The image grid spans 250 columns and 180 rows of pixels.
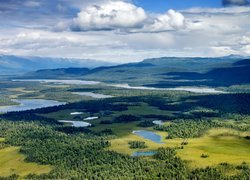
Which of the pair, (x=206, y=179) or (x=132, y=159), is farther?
(x=132, y=159)

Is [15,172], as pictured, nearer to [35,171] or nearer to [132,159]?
[35,171]

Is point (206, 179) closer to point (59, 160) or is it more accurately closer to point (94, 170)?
point (94, 170)

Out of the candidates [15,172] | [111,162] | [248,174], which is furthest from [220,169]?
[15,172]

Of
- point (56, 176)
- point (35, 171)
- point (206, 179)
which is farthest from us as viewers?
point (35, 171)

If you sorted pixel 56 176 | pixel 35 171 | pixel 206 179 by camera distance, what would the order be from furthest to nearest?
pixel 35 171
pixel 56 176
pixel 206 179

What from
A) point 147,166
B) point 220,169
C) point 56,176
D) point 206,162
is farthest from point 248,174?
point 56,176

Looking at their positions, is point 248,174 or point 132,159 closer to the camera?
point 248,174

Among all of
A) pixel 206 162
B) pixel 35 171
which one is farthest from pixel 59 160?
pixel 206 162
